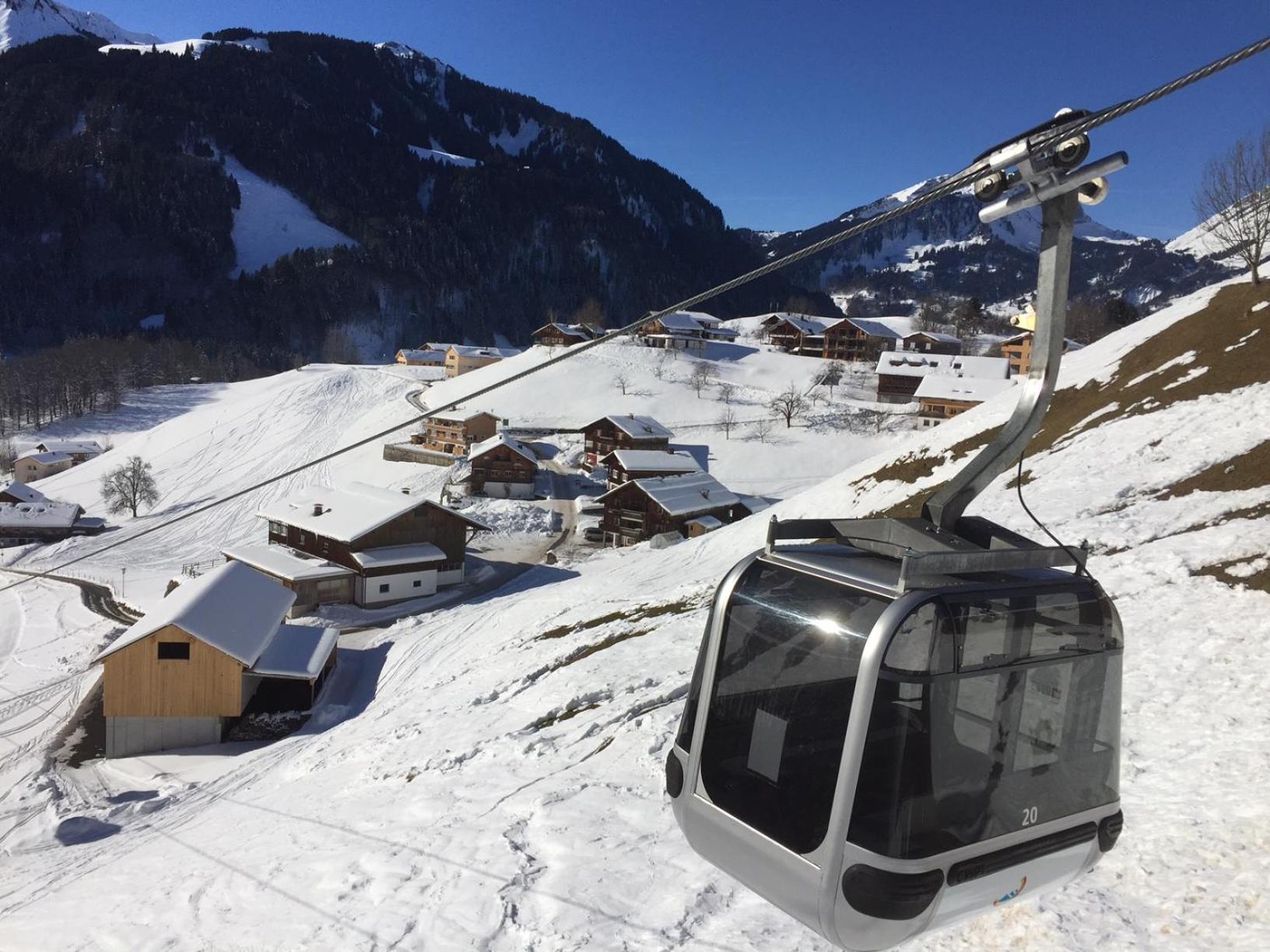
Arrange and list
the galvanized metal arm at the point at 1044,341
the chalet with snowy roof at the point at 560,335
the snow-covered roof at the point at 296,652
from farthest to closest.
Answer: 1. the chalet with snowy roof at the point at 560,335
2. the snow-covered roof at the point at 296,652
3. the galvanized metal arm at the point at 1044,341

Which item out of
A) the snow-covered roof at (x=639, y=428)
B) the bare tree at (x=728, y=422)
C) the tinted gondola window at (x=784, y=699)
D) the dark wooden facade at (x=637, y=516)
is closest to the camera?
the tinted gondola window at (x=784, y=699)

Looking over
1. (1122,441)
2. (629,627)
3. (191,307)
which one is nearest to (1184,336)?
(1122,441)

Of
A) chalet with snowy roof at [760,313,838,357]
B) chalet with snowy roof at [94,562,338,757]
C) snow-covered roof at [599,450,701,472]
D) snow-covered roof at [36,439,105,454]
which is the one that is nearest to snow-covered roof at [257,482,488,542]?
chalet with snowy roof at [94,562,338,757]

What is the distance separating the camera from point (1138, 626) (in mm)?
10219

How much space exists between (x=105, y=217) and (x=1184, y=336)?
242386 millimetres

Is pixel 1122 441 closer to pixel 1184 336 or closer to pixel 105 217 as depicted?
pixel 1184 336

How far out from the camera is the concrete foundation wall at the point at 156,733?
2216 cm

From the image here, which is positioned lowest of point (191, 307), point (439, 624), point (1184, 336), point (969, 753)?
point (439, 624)

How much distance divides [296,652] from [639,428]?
4155cm

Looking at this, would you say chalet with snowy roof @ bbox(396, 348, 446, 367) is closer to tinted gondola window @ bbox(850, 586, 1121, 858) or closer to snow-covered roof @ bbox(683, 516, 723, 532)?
snow-covered roof @ bbox(683, 516, 723, 532)

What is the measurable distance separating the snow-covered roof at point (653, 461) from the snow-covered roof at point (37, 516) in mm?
44112

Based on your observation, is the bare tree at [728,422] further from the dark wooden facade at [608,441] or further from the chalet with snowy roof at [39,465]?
the chalet with snowy roof at [39,465]

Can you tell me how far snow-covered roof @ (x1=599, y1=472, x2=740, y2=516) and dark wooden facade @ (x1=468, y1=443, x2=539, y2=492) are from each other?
1363 cm

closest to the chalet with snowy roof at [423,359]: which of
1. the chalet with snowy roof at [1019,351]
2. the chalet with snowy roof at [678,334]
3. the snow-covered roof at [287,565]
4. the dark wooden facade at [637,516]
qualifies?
the chalet with snowy roof at [678,334]
